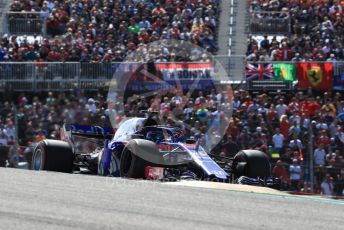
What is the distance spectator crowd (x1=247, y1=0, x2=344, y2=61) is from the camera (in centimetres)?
2780

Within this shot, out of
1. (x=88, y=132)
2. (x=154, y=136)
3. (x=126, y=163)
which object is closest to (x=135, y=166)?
(x=126, y=163)

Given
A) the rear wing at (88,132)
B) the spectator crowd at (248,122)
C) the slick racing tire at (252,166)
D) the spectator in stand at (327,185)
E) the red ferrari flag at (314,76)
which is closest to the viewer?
the slick racing tire at (252,166)

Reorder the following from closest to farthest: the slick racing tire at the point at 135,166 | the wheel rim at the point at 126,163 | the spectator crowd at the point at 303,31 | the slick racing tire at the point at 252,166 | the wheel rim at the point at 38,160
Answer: the slick racing tire at the point at 135,166
the wheel rim at the point at 126,163
the slick racing tire at the point at 252,166
the wheel rim at the point at 38,160
the spectator crowd at the point at 303,31

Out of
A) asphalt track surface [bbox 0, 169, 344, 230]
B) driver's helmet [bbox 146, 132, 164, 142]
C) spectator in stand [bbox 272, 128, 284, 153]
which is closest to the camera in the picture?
asphalt track surface [bbox 0, 169, 344, 230]

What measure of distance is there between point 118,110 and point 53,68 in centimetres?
1132

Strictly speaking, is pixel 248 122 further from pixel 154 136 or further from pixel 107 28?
pixel 107 28

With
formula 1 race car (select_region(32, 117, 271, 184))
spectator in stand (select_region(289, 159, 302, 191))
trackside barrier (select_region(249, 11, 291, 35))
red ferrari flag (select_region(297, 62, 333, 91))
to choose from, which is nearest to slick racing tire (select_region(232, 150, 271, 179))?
formula 1 race car (select_region(32, 117, 271, 184))

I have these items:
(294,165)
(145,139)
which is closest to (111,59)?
(294,165)

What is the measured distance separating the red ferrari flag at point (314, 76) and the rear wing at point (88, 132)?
10.5 metres

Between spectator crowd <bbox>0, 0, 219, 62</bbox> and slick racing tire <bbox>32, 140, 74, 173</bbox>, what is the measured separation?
35.2 feet

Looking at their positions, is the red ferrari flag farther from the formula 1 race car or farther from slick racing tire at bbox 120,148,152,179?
slick racing tire at bbox 120,148,152,179

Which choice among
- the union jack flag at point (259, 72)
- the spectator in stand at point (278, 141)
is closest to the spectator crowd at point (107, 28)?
the union jack flag at point (259, 72)

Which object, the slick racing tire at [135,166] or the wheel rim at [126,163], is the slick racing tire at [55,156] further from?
the slick racing tire at [135,166]

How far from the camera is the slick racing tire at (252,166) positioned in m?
15.4
